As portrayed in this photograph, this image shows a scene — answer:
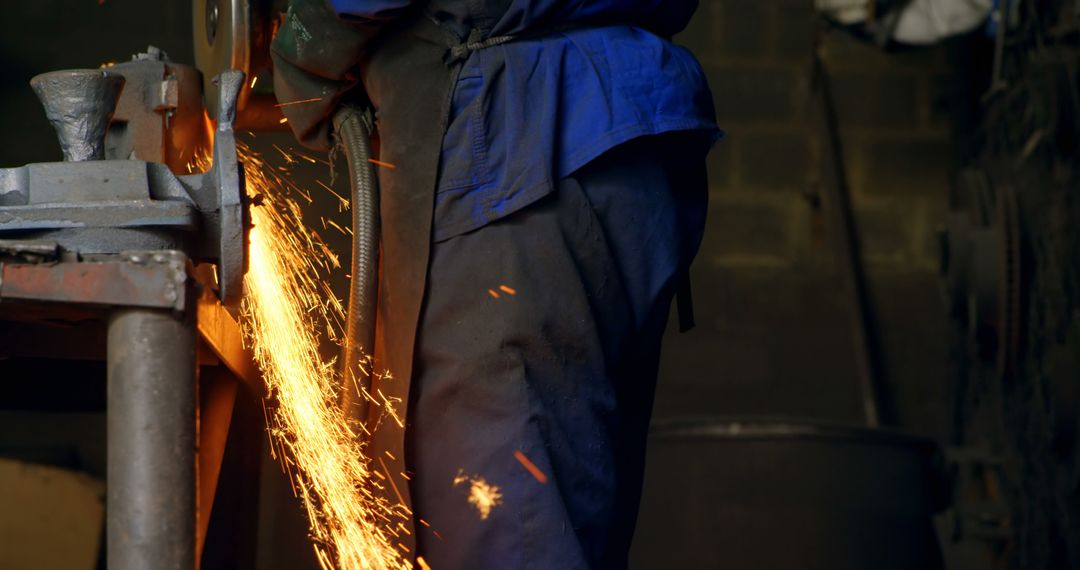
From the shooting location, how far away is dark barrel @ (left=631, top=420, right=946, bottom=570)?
3.46 m

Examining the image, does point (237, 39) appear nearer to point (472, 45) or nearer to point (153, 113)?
point (153, 113)

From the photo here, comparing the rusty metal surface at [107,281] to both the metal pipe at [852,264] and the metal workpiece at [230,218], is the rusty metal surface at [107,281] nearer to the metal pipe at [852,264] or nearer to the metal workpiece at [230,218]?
the metal workpiece at [230,218]

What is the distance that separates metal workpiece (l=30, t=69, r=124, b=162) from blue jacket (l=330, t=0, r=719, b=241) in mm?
343

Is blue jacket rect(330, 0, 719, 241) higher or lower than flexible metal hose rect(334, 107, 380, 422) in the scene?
higher

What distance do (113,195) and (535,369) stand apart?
572 mm

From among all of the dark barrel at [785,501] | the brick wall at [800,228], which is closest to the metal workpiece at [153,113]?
the dark barrel at [785,501]

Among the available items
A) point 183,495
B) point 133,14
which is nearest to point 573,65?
point 183,495

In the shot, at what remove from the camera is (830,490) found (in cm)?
348

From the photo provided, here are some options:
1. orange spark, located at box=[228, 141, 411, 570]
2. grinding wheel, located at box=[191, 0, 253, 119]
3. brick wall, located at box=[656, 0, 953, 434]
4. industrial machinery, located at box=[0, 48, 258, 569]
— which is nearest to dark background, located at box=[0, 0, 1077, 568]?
brick wall, located at box=[656, 0, 953, 434]

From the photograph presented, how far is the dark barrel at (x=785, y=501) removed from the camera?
11.3 feet

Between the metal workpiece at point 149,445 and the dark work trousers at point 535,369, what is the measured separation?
1.43 ft

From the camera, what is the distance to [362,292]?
1973 mm

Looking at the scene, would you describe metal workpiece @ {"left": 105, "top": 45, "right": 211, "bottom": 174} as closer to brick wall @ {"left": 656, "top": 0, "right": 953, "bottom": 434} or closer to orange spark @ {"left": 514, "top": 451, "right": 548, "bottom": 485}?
orange spark @ {"left": 514, "top": 451, "right": 548, "bottom": 485}

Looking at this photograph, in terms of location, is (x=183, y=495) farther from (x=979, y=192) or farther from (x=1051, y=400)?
(x=979, y=192)
